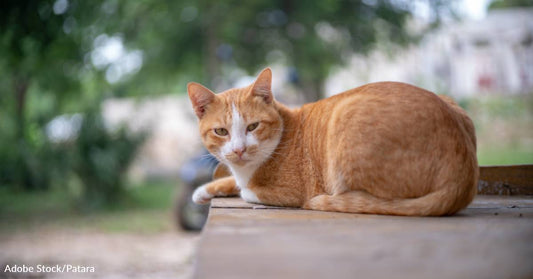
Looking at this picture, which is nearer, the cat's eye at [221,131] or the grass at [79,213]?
the cat's eye at [221,131]

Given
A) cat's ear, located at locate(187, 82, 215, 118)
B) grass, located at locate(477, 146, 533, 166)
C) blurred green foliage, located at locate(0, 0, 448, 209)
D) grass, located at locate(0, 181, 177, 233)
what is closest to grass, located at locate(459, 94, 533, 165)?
grass, located at locate(477, 146, 533, 166)

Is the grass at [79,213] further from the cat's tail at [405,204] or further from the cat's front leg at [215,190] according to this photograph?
the cat's tail at [405,204]

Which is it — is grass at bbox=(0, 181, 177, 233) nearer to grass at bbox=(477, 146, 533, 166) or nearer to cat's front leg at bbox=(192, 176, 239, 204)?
grass at bbox=(477, 146, 533, 166)

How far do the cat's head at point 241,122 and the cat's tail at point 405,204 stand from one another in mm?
571

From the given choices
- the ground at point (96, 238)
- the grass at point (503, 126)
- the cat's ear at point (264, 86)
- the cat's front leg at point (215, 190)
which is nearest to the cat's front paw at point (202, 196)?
the cat's front leg at point (215, 190)

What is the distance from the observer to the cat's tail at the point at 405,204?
6.19ft

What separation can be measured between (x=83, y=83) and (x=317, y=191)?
327 inches

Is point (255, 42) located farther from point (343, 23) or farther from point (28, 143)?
point (28, 143)

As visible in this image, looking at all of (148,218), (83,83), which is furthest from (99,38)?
(148,218)

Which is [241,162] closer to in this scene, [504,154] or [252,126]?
[252,126]

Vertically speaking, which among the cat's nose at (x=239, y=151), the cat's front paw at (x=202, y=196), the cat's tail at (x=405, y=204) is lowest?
the cat's tail at (x=405, y=204)

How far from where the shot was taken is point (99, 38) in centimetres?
863

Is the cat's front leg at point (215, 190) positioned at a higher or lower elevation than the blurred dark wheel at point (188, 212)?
higher

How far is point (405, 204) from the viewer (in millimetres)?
1925
